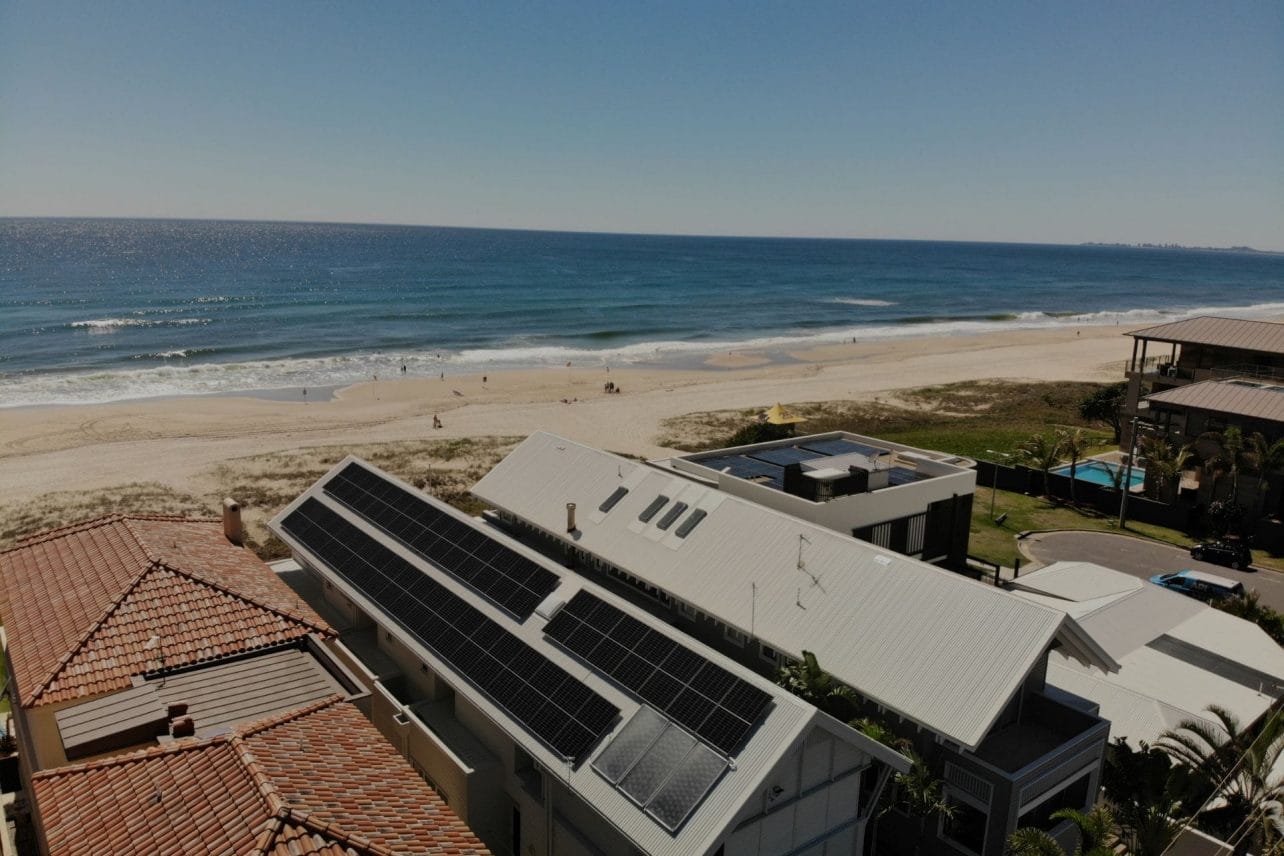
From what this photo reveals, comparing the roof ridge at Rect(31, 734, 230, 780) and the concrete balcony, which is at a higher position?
the roof ridge at Rect(31, 734, 230, 780)

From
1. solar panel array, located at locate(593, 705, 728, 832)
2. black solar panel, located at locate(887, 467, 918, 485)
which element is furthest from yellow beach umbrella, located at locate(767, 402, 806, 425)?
solar panel array, located at locate(593, 705, 728, 832)

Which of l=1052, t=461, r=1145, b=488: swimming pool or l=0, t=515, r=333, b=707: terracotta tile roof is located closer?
l=0, t=515, r=333, b=707: terracotta tile roof

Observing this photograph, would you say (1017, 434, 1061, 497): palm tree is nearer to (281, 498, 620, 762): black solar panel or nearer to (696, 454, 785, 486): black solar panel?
(696, 454, 785, 486): black solar panel

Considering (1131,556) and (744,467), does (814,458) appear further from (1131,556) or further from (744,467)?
(1131,556)

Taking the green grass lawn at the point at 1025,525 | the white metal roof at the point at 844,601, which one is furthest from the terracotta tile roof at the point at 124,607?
the green grass lawn at the point at 1025,525

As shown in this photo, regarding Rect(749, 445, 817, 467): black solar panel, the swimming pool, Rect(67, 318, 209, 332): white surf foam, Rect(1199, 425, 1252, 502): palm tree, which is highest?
Rect(749, 445, 817, 467): black solar panel

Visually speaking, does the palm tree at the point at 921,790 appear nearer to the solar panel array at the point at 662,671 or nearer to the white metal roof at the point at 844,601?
the white metal roof at the point at 844,601

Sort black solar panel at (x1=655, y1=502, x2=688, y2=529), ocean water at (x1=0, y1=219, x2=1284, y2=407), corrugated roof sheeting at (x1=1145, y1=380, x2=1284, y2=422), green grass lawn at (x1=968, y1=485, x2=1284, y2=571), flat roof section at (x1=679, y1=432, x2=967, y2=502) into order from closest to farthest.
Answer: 1. black solar panel at (x1=655, y1=502, x2=688, y2=529)
2. flat roof section at (x1=679, y1=432, x2=967, y2=502)
3. green grass lawn at (x1=968, y1=485, x2=1284, y2=571)
4. corrugated roof sheeting at (x1=1145, y1=380, x2=1284, y2=422)
5. ocean water at (x1=0, y1=219, x2=1284, y2=407)

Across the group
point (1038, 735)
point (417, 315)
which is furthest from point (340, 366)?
point (1038, 735)
